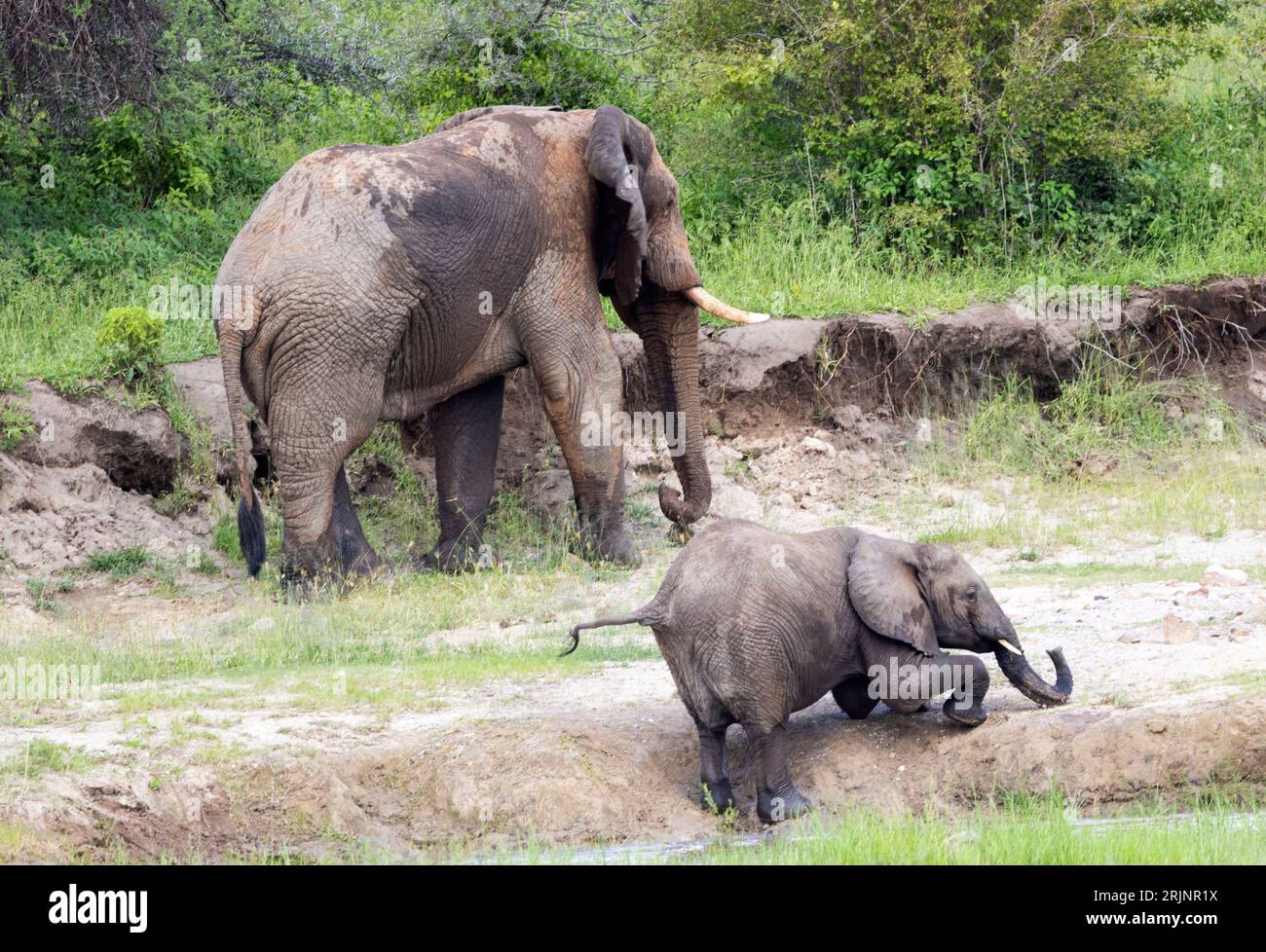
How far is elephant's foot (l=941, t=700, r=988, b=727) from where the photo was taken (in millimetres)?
8898

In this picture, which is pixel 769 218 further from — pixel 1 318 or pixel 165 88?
pixel 1 318

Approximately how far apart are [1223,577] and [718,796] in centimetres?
372

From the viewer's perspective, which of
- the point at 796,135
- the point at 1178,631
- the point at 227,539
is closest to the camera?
the point at 1178,631

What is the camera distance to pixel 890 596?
29.0 ft

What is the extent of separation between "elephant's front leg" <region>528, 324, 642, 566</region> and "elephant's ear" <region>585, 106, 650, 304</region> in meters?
0.51

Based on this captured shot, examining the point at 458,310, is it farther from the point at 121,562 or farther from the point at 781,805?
the point at 781,805

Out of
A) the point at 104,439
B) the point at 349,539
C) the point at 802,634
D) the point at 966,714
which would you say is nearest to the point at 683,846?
the point at 802,634

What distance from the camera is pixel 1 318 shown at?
14.7 metres

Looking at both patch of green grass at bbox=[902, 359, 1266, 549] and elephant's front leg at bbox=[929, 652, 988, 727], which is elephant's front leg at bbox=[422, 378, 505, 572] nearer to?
patch of green grass at bbox=[902, 359, 1266, 549]

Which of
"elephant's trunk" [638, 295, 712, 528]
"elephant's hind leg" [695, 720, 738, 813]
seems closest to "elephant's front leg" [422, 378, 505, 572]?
"elephant's trunk" [638, 295, 712, 528]

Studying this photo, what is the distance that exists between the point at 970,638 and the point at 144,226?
967 cm

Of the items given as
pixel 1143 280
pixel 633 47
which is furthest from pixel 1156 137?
pixel 633 47

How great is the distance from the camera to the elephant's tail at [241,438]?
38.4 feet

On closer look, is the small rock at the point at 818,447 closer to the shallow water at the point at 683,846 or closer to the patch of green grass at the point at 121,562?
the patch of green grass at the point at 121,562
